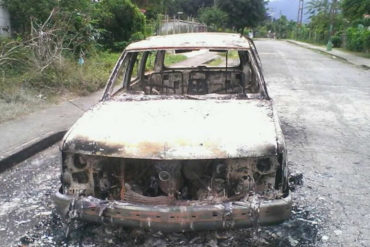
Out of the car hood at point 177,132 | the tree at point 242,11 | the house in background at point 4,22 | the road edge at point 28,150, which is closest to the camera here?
the car hood at point 177,132

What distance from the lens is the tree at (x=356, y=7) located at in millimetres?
21003

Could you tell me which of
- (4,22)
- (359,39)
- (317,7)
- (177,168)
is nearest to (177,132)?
(177,168)

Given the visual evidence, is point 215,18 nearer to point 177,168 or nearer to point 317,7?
point 317,7

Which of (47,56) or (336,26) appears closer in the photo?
(47,56)

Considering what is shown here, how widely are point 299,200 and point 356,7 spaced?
1977 cm

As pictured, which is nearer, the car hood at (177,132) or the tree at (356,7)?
the car hood at (177,132)

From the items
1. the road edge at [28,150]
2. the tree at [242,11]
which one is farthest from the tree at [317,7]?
the road edge at [28,150]

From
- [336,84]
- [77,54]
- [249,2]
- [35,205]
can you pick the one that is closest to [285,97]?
[336,84]

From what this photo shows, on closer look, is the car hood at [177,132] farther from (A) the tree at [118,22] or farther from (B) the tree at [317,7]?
(B) the tree at [317,7]

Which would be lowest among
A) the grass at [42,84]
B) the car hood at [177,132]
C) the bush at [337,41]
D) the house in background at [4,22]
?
the bush at [337,41]

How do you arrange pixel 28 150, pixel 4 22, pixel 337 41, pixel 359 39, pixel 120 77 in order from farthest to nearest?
1. pixel 337 41
2. pixel 359 39
3. pixel 4 22
4. pixel 28 150
5. pixel 120 77

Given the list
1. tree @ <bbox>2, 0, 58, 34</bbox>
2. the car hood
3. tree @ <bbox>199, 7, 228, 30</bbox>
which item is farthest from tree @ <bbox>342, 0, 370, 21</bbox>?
tree @ <bbox>199, 7, 228, 30</bbox>

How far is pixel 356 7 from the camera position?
21.5 metres

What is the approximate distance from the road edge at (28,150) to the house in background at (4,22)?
17.0 ft
